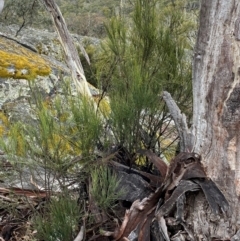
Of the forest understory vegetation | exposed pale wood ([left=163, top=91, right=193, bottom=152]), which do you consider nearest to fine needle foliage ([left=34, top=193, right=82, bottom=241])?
the forest understory vegetation

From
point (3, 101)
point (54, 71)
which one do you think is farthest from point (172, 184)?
point (54, 71)

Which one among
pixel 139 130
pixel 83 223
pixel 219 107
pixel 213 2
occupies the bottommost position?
pixel 83 223

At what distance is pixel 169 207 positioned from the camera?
1360 millimetres

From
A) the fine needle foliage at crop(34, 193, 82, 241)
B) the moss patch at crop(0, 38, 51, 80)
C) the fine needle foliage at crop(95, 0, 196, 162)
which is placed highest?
the fine needle foliage at crop(95, 0, 196, 162)

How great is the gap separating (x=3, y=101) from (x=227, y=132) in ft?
5.00

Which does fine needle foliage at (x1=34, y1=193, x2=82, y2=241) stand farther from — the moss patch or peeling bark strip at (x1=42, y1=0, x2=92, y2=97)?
the moss patch

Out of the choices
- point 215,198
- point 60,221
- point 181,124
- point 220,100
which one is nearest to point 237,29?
point 220,100

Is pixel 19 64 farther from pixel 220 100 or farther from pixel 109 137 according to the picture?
pixel 220 100

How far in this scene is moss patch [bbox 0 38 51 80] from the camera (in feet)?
8.93

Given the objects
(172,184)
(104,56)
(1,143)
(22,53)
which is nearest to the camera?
(1,143)

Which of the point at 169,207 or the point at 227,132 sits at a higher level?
the point at 227,132

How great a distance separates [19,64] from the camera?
2.84 metres

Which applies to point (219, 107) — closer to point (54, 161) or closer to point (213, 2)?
point (213, 2)

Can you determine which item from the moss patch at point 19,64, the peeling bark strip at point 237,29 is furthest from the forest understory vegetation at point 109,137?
the moss patch at point 19,64
